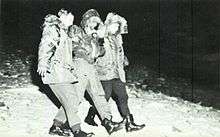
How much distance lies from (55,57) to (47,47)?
0.19 metres

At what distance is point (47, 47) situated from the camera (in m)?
7.10

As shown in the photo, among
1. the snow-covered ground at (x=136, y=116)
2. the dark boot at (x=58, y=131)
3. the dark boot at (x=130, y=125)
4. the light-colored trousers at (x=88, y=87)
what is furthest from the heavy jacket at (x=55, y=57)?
the dark boot at (x=130, y=125)

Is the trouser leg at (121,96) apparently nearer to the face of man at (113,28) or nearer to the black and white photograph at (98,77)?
the black and white photograph at (98,77)

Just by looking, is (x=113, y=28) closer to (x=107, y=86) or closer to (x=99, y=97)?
(x=107, y=86)

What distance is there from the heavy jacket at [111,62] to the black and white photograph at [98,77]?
0.01 metres

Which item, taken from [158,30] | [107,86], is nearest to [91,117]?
[107,86]

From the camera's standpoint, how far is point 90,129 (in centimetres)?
792

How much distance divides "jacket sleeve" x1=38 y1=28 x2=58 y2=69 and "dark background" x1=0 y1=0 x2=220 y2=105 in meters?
6.88

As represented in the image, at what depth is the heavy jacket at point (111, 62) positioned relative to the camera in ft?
26.1

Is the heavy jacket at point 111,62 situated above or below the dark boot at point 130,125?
above

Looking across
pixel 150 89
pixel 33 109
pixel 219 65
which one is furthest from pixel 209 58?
pixel 33 109

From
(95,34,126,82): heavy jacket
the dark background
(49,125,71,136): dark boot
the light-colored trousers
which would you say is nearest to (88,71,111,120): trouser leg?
the light-colored trousers

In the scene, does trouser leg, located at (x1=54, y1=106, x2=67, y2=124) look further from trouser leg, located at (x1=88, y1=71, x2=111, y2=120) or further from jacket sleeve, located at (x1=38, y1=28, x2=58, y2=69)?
jacket sleeve, located at (x1=38, y1=28, x2=58, y2=69)

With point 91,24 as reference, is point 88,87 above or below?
below
